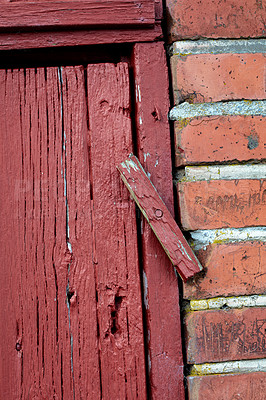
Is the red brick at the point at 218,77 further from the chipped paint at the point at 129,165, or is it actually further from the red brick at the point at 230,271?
the red brick at the point at 230,271

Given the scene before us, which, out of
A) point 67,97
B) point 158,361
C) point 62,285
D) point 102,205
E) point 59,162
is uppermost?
point 67,97

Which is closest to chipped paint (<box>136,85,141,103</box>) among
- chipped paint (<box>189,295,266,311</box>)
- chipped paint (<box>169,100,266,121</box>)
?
chipped paint (<box>169,100,266,121</box>)

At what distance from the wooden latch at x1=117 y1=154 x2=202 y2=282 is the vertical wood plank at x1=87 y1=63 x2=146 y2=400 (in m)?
0.06

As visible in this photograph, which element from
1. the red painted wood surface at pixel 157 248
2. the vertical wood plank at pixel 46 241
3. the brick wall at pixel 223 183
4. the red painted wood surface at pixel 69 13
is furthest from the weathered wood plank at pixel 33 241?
the brick wall at pixel 223 183

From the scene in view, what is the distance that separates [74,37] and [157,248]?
2.00 ft

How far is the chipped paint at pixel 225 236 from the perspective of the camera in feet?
2.84

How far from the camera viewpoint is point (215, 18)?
0.89m

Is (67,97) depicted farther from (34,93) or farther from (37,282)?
(37,282)

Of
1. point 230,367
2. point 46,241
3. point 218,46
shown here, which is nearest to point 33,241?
point 46,241

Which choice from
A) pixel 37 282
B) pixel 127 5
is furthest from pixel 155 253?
pixel 127 5

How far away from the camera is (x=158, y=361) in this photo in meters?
0.87

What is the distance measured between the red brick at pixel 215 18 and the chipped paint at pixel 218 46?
0.01 m

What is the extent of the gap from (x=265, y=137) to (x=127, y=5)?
0.50 m

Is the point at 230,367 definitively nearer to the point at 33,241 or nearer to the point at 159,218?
the point at 159,218
